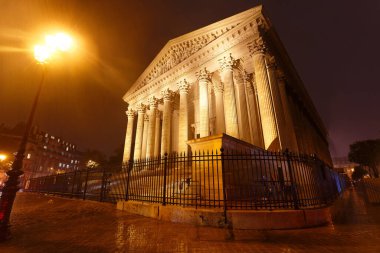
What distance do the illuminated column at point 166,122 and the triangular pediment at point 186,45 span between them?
3.01 metres

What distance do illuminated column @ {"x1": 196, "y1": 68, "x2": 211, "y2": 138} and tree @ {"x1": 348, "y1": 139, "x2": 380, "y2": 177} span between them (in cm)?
4873

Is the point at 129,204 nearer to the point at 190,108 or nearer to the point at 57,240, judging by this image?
the point at 57,240

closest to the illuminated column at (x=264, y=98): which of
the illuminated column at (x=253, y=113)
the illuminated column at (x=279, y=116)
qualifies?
the illuminated column at (x=279, y=116)

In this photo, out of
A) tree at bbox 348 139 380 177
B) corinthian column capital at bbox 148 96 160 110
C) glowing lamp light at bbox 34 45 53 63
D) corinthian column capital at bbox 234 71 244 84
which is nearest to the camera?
glowing lamp light at bbox 34 45 53 63

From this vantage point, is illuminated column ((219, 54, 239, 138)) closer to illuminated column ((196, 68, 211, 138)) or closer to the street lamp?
illuminated column ((196, 68, 211, 138))

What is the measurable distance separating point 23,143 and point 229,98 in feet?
42.6

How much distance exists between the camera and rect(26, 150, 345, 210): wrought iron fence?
20.8ft

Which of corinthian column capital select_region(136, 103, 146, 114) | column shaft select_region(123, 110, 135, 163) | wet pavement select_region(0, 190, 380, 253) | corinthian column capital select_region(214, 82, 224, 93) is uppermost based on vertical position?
corinthian column capital select_region(136, 103, 146, 114)

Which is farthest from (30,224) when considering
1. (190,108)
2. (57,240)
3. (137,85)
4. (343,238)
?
(137,85)

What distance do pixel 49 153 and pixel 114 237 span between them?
261 feet

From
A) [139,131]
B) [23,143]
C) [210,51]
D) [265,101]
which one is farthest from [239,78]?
[23,143]

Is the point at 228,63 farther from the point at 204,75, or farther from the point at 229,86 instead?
the point at 204,75

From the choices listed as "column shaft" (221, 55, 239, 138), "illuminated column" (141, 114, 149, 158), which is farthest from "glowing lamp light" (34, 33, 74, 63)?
"illuminated column" (141, 114, 149, 158)

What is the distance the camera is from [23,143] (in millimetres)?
5375
